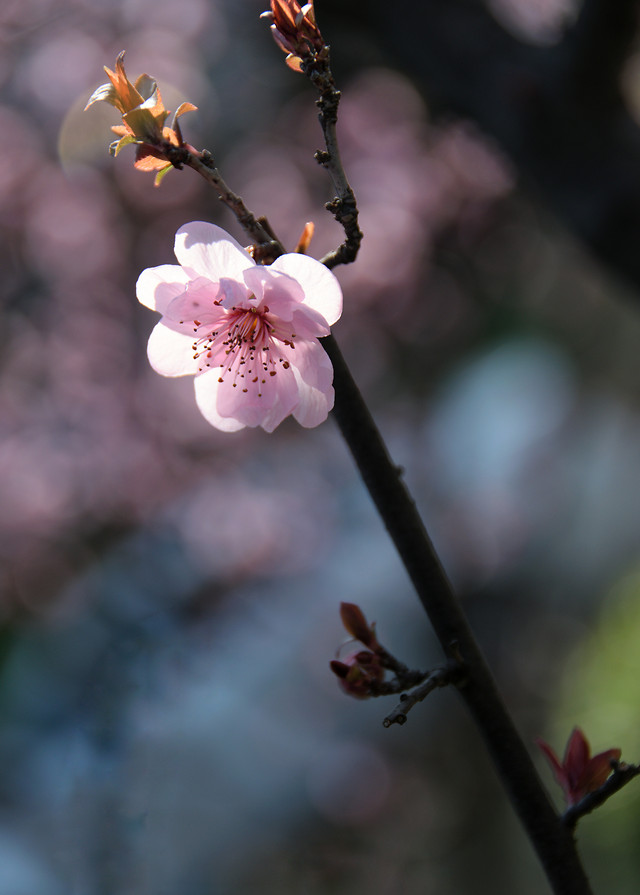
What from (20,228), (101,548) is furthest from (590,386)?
(20,228)

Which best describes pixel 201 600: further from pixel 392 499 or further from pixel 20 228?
pixel 392 499

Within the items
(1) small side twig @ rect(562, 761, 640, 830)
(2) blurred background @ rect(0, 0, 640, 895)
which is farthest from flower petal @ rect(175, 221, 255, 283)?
(2) blurred background @ rect(0, 0, 640, 895)

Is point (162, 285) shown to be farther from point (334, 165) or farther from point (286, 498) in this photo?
point (286, 498)

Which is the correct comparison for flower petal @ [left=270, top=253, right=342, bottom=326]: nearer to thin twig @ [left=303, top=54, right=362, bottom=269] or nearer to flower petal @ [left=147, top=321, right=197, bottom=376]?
thin twig @ [left=303, top=54, right=362, bottom=269]

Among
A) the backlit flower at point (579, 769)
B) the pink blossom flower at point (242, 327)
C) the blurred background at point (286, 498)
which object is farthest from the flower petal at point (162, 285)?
the blurred background at point (286, 498)

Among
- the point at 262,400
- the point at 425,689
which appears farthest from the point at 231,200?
the point at 425,689

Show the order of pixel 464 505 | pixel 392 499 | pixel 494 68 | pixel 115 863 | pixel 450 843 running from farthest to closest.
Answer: pixel 464 505 < pixel 450 843 < pixel 494 68 < pixel 115 863 < pixel 392 499
